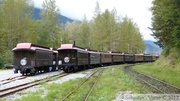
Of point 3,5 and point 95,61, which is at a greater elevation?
point 3,5

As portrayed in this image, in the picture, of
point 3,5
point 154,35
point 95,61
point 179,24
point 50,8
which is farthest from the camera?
point 50,8

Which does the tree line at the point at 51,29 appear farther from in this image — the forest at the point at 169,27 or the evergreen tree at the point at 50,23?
the forest at the point at 169,27

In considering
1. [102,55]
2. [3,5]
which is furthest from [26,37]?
[102,55]

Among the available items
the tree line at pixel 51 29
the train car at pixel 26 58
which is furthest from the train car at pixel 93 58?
the train car at pixel 26 58

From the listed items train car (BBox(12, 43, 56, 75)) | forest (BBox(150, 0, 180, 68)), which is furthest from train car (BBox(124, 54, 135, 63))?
train car (BBox(12, 43, 56, 75))

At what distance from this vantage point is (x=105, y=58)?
57.8 meters

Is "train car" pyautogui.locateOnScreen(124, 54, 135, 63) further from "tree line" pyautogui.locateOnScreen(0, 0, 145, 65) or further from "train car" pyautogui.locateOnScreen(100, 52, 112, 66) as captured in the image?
"train car" pyautogui.locateOnScreen(100, 52, 112, 66)

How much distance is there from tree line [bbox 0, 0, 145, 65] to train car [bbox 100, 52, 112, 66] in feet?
33.7

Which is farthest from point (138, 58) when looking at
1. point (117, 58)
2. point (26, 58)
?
point (26, 58)

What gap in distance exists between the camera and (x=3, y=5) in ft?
178

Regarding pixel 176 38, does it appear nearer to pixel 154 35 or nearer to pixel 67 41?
pixel 154 35

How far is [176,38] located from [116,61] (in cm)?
4070

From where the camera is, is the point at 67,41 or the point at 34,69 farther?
→ the point at 67,41

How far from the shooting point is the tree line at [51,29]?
53562 millimetres
